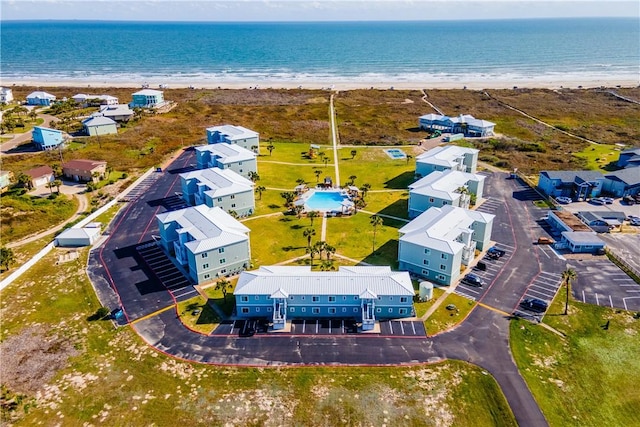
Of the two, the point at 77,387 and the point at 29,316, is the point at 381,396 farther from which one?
the point at 29,316

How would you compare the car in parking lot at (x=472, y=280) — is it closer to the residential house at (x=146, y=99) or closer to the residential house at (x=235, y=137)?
the residential house at (x=235, y=137)

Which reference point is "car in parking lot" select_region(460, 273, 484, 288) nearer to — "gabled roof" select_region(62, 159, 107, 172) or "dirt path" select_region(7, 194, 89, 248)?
"dirt path" select_region(7, 194, 89, 248)

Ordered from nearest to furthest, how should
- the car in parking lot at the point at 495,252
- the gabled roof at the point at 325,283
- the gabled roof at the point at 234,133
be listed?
1. the gabled roof at the point at 325,283
2. the car in parking lot at the point at 495,252
3. the gabled roof at the point at 234,133

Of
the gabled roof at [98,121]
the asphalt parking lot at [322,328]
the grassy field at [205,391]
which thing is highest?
the gabled roof at [98,121]

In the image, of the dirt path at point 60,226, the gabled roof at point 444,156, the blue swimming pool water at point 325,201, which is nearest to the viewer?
the dirt path at point 60,226

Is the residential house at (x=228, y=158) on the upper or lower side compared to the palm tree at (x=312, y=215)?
upper

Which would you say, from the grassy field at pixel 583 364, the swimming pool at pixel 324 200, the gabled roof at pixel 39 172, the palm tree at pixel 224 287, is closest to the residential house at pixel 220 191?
the swimming pool at pixel 324 200

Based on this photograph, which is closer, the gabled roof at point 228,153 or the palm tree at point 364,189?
the palm tree at point 364,189
